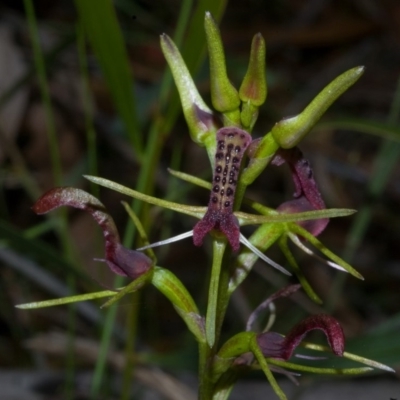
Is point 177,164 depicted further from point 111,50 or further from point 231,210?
point 231,210

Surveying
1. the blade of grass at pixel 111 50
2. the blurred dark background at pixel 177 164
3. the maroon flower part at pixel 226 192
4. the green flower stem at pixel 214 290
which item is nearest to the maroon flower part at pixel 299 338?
the green flower stem at pixel 214 290

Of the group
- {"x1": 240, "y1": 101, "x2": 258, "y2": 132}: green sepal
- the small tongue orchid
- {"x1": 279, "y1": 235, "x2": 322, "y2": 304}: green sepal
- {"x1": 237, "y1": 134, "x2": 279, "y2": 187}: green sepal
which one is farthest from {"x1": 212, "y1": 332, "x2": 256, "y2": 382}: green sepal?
{"x1": 240, "y1": 101, "x2": 258, "y2": 132}: green sepal

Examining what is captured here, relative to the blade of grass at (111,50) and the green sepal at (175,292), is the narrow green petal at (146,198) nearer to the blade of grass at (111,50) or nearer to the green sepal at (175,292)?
the green sepal at (175,292)

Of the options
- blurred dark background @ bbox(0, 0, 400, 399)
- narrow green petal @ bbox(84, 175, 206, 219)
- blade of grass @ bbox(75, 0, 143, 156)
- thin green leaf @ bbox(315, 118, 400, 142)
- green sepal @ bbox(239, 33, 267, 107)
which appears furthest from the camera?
blurred dark background @ bbox(0, 0, 400, 399)

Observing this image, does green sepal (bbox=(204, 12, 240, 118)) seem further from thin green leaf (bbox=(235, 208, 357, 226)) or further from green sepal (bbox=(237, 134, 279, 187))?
thin green leaf (bbox=(235, 208, 357, 226))

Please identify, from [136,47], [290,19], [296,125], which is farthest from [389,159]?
[290,19]
